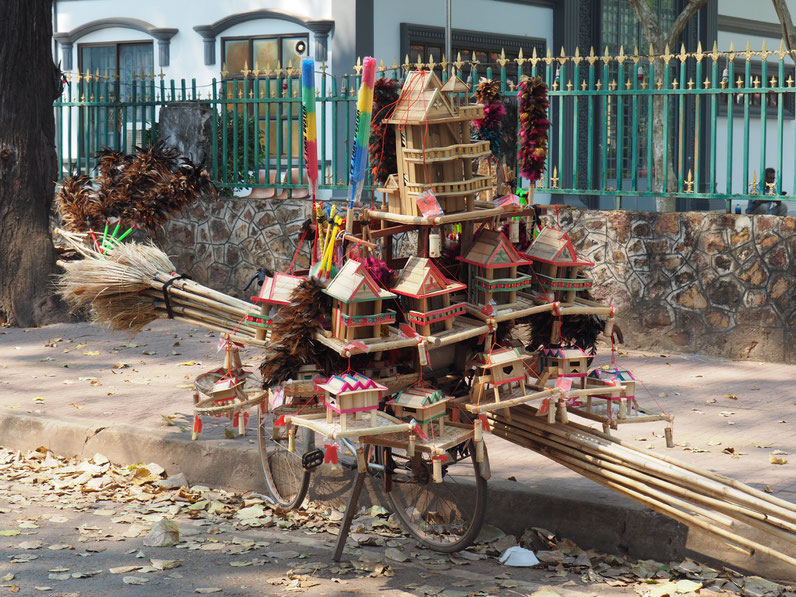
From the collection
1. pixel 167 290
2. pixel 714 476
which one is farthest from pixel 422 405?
pixel 167 290

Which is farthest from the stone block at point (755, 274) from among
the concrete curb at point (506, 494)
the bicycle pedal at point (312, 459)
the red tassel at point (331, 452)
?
the red tassel at point (331, 452)

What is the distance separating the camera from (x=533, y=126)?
5430 mm

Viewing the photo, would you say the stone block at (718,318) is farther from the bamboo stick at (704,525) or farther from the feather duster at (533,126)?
the bamboo stick at (704,525)

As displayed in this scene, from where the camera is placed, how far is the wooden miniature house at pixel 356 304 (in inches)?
177

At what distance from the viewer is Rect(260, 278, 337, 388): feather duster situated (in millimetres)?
4598

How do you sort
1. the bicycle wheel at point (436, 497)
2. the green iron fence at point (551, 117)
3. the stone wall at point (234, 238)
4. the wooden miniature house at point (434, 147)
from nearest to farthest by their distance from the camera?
the wooden miniature house at point (434, 147) → the bicycle wheel at point (436, 497) → the green iron fence at point (551, 117) → the stone wall at point (234, 238)

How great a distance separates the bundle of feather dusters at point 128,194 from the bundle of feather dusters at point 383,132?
254 centimetres

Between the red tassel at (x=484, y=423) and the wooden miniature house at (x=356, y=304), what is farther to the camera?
the red tassel at (x=484, y=423)

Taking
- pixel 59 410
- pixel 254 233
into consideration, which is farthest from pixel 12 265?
pixel 59 410

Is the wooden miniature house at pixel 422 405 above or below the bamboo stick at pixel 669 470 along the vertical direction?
above

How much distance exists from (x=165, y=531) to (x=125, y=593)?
0.75 m

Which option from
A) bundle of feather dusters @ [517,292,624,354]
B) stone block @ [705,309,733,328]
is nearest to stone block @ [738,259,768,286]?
stone block @ [705,309,733,328]

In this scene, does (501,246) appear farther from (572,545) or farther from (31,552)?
(31,552)

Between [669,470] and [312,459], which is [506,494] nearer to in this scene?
[312,459]
